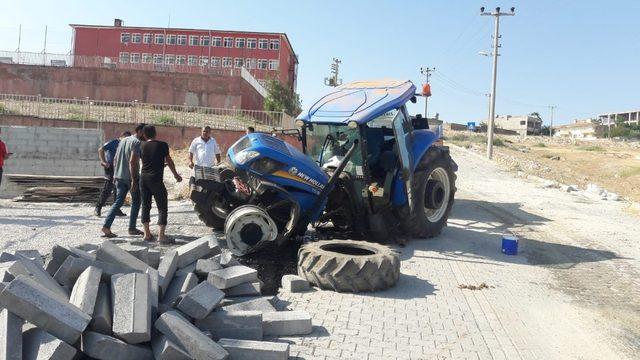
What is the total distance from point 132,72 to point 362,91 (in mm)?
32143

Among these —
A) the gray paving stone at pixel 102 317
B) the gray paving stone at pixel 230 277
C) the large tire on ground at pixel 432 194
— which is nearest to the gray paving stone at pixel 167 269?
the gray paving stone at pixel 230 277

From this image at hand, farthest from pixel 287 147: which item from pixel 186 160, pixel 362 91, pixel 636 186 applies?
pixel 636 186

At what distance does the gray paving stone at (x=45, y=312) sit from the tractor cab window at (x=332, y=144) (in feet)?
15.6

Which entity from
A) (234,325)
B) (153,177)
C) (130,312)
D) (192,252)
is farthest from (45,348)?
(153,177)

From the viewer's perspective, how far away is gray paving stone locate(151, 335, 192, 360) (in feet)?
10.9

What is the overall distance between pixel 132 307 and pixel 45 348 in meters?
0.56

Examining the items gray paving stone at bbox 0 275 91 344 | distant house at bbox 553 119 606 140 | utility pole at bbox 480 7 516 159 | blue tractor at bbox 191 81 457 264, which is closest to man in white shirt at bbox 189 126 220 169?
blue tractor at bbox 191 81 457 264

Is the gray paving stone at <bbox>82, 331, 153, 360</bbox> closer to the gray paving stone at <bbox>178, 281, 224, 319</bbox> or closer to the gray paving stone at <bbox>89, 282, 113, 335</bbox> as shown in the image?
the gray paving stone at <bbox>89, 282, 113, 335</bbox>

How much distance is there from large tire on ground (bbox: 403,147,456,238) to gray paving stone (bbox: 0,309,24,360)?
5.59m

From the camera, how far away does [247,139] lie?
677 cm

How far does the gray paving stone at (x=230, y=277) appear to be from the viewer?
4.67 meters

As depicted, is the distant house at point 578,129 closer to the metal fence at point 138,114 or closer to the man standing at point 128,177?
the metal fence at point 138,114

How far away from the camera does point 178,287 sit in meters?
4.53

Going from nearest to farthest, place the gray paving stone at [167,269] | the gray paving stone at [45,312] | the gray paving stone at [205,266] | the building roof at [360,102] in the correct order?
the gray paving stone at [45,312] < the gray paving stone at [167,269] < the gray paving stone at [205,266] < the building roof at [360,102]
